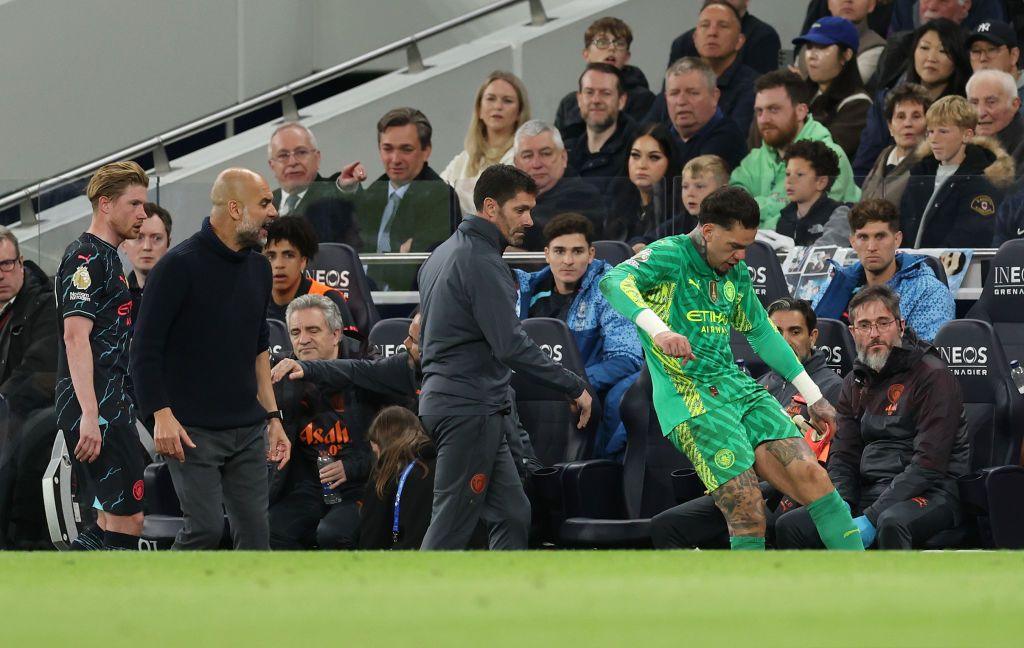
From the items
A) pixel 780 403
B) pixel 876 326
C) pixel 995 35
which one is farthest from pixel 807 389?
pixel 995 35

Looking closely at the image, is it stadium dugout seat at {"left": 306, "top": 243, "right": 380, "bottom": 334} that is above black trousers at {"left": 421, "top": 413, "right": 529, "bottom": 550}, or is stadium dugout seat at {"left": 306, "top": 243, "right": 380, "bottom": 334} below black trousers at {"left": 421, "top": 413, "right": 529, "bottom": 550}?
above

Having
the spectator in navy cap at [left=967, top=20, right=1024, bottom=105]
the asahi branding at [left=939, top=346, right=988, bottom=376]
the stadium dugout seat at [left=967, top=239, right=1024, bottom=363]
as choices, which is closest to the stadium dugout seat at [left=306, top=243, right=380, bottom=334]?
the asahi branding at [left=939, top=346, right=988, bottom=376]

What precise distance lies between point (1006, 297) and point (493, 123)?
134 inches

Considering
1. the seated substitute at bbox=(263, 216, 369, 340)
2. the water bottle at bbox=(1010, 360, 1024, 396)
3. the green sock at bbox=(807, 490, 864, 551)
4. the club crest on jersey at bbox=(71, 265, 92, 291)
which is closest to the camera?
the club crest on jersey at bbox=(71, 265, 92, 291)

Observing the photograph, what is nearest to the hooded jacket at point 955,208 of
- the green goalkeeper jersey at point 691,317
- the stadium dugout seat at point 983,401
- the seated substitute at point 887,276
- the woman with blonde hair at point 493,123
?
the seated substitute at point 887,276

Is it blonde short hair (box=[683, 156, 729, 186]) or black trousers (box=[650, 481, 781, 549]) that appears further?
blonde short hair (box=[683, 156, 729, 186])

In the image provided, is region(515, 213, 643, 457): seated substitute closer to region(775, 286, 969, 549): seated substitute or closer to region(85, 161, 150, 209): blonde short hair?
region(775, 286, 969, 549): seated substitute

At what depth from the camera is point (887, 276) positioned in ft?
→ 26.9

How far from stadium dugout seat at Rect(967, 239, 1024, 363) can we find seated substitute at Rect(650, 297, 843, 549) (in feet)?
3.04

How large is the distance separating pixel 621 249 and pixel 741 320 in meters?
2.13

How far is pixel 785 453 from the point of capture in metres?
6.45

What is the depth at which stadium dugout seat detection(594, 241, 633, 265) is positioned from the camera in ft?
28.9

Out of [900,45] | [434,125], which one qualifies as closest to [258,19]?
[434,125]

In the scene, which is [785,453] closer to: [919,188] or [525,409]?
[525,409]
